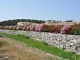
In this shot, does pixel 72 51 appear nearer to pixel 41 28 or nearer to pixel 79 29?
pixel 79 29

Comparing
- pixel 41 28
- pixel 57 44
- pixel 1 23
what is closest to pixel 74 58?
pixel 57 44

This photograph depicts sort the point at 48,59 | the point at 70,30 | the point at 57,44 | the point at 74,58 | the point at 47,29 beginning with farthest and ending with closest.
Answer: the point at 47,29
the point at 70,30
the point at 57,44
the point at 74,58
the point at 48,59

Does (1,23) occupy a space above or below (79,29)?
below

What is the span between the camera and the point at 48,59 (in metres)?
7.57

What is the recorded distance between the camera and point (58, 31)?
1788 cm

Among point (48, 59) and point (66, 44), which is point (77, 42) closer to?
point (66, 44)

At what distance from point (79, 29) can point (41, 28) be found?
934cm

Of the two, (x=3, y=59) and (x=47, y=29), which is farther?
(x=47, y=29)

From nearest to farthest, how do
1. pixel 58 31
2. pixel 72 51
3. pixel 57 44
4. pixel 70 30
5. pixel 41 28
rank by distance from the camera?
1. pixel 72 51
2. pixel 57 44
3. pixel 70 30
4. pixel 58 31
5. pixel 41 28

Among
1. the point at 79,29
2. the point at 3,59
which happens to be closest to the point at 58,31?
the point at 79,29

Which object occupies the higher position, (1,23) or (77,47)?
(77,47)

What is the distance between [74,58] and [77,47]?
6.28 feet

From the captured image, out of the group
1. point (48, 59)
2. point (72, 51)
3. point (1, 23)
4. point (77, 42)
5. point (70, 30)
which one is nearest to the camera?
point (48, 59)

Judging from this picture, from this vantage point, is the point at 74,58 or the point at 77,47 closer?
the point at 74,58
